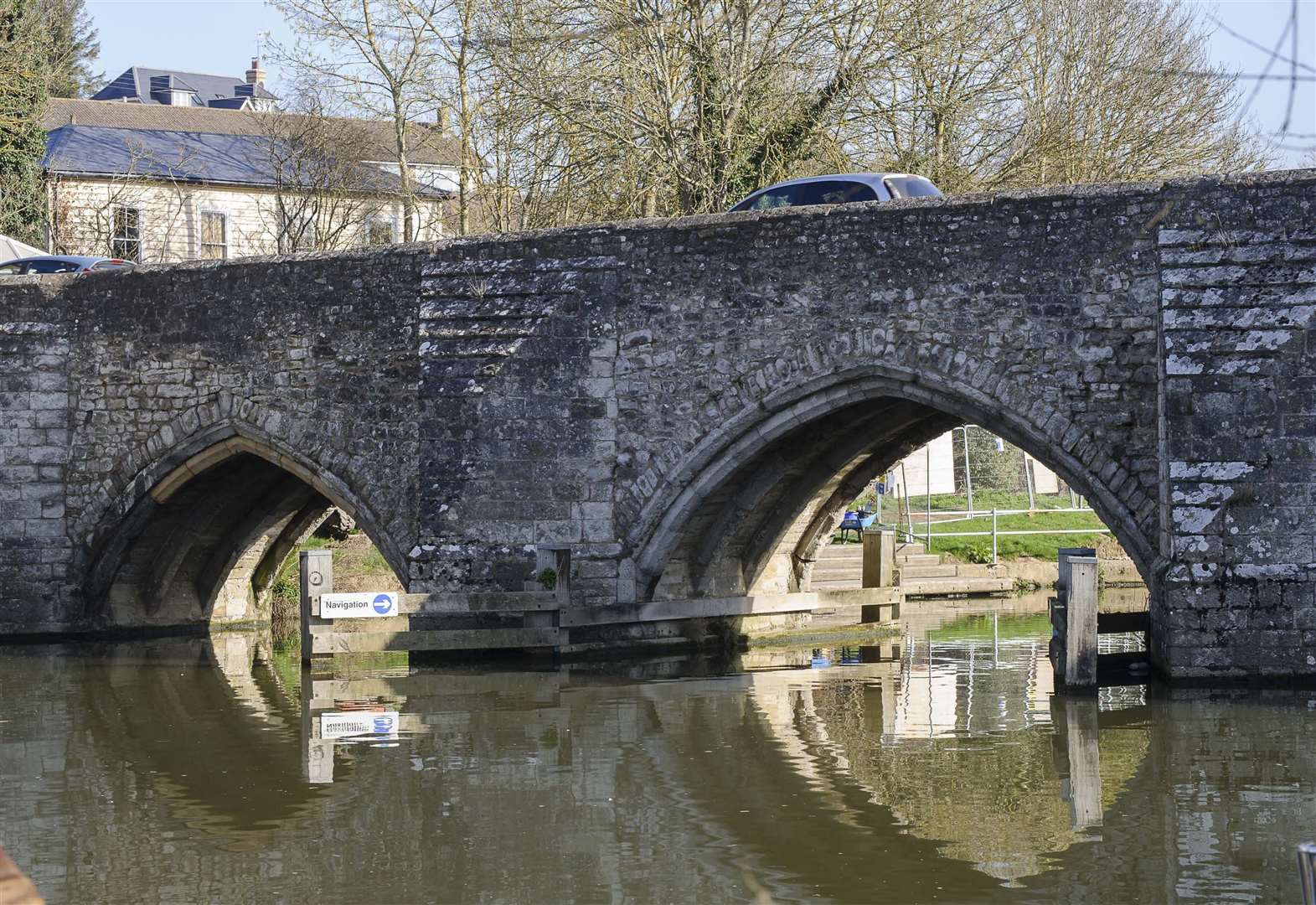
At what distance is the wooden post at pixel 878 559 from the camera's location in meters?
16.2

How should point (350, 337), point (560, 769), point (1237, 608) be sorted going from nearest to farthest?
point (560, 769) < point (1237, 608) < point (350, 337)

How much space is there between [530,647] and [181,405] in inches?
157

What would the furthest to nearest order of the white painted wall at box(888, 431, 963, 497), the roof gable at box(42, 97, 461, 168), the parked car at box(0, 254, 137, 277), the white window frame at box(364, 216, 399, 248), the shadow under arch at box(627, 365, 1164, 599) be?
the roof gable at box(42, 97, 461, 168) < the white window frame at box(364, 216, 399, 248) < the white painted wall at box(888, 431, 963, 497) < the parked car at box(0, 254, 137, 277) < the shadow under arch at box(627, 365, 1164, 599)

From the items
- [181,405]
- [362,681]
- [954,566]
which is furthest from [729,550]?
[954,566]

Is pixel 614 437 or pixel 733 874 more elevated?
pixel 614 437

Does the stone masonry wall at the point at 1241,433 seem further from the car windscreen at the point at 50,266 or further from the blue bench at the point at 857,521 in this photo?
Result: the car windscreen at the point at 50,266

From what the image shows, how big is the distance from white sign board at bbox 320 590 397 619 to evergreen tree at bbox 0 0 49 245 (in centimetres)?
992

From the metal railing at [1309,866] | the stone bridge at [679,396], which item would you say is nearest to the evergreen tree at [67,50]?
the stone bridge at [679,396]

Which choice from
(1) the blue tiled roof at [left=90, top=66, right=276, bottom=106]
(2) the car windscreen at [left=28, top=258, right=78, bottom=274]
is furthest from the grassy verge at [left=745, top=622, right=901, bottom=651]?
(1) the blue tiled roof at [left=90, top=66, right=276, bottom=106]

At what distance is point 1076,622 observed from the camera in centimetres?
1084

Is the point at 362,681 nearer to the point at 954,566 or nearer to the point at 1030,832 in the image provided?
the point at 1030,832

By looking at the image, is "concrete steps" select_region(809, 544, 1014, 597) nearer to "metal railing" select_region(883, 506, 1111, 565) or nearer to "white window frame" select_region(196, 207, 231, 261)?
"metal railing" select_region(883, 506, 1111, 565)

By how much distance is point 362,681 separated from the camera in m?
12.8

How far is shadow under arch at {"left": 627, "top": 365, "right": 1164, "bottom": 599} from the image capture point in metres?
11.5
